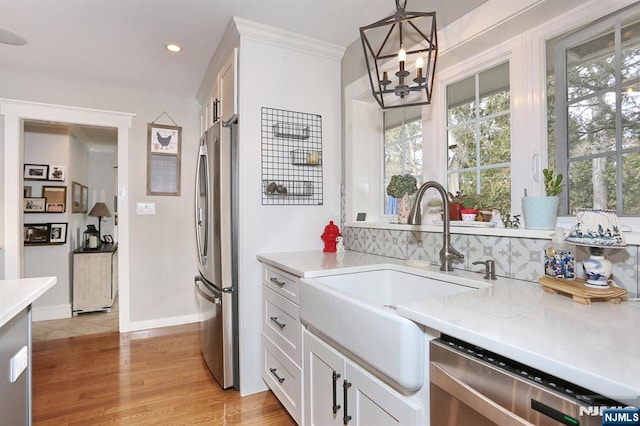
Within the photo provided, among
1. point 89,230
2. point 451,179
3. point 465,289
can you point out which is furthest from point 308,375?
point 89,230

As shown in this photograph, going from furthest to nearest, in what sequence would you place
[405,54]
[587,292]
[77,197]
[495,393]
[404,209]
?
[77,197] < [404,209] < [405,54] < [587,292] < [495,393]

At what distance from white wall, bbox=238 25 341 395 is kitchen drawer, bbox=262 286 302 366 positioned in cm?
13

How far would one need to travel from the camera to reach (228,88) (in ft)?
7.44

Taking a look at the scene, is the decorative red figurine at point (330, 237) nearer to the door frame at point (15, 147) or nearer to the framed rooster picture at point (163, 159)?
the framed rooster picture at point (163, 159)

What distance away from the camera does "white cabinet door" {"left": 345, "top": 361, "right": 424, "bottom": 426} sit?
0.95 m

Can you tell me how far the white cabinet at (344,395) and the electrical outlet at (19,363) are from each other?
3.60 ft

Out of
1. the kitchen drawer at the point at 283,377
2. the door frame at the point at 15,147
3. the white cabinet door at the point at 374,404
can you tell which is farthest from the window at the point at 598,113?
the door frame at the point at 15,147

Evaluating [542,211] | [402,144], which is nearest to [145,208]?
[402,144]

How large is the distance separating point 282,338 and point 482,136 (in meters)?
1.53

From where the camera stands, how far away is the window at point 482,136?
5.16 feet

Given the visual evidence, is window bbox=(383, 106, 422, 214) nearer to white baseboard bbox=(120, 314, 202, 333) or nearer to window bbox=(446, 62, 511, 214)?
window bbox=(446, 62, 511, 214)

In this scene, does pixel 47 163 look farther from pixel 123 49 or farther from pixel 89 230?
pixel 123 49

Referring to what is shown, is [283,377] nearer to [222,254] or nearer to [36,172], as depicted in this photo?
[222,254]

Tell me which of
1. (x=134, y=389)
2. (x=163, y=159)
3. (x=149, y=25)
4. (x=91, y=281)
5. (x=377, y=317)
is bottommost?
(x=134, y=389)
